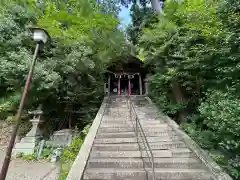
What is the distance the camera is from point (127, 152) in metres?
3.99

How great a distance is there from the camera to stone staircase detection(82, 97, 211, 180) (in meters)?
3.26

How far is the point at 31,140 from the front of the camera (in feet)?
19.4

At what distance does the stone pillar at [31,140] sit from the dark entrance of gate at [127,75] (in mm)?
5241

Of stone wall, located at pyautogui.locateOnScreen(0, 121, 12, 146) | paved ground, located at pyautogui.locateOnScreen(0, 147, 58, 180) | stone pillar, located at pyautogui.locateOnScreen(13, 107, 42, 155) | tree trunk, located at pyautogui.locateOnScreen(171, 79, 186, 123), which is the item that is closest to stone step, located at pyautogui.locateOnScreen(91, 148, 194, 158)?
paved ground, located at pyautogui.locateOnScreen(0, 147, 58, 180)

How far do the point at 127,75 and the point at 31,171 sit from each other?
325 inches

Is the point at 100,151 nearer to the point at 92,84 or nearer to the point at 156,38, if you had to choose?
the point at 92,84

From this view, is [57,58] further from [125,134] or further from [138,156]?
[138,156]

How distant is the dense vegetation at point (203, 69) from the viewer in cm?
352

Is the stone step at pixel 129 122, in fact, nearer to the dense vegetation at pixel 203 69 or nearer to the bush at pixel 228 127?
the dense vegetation at pixel 203 69

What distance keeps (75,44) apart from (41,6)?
4011 mm

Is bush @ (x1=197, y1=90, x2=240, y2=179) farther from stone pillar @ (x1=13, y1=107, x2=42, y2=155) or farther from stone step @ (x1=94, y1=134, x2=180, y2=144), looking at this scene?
stone pillar @ (x1=13, y1=107, x2=42, y2=155)

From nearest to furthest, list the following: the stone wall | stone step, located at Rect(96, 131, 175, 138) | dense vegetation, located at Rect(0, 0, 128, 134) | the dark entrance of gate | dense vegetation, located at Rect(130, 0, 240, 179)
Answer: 1. dense vegetation, located at Rect(130, 0, 240, 179)
2. stone step, located at Rect(96, 131, 175, 138)
3. dense vegetation, located at Rect(0, 0, 128, 134)
4. the stone wall
5. the dark entrance of gate

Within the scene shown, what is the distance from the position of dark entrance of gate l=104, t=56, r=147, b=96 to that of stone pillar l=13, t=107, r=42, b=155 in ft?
17.2

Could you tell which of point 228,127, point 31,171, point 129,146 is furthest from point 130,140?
point 31,171
